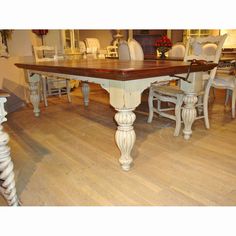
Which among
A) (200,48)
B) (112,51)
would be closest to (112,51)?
(112,51)

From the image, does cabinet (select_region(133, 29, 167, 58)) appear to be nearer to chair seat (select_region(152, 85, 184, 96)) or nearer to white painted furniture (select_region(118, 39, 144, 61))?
white painted furniture (select_region(118, 39, 144, 61))

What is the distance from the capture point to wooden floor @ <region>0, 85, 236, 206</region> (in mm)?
1400

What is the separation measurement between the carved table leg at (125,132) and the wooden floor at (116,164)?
0.09 metres

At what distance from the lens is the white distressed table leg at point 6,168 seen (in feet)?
3.88

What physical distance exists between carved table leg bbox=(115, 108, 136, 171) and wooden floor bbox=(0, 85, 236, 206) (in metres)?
0.09

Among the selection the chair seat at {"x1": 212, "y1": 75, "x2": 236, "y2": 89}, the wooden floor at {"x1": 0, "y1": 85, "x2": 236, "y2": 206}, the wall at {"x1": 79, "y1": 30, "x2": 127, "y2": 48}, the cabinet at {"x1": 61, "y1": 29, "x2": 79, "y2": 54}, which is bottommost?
the wooden floor at {"x1": 0, "y1": 85, "x2": 236, "y2": 206}

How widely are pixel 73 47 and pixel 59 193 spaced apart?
14.5 feet

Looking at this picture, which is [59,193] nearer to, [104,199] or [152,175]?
[104,199]

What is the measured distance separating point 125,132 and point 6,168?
0.78 m

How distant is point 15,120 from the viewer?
3045 millimetres

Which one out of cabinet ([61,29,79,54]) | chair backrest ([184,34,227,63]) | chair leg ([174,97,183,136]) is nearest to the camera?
chair leg ([174,97,183,136])

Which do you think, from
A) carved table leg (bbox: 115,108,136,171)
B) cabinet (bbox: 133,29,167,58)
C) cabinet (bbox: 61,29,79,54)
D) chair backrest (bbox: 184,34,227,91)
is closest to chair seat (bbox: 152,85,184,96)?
chair backrest (bbox: 184,34,227,91)

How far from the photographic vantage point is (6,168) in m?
1.23

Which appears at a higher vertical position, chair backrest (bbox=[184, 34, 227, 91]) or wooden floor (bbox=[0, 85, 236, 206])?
chair backrest (bbox=[184, 34, 227, 91])
